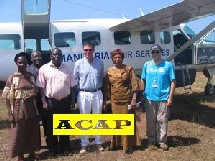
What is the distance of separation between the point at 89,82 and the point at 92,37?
181 inches

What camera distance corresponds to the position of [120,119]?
6.01 m

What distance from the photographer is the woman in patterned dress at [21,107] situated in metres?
5.64

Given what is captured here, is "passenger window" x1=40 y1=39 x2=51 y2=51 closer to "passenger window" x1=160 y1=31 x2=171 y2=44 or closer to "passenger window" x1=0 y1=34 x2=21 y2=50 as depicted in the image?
"passenger window" x1=0 y1=34 x2=21 y2=50

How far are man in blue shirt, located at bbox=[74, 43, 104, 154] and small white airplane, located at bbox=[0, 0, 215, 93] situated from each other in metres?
3.43

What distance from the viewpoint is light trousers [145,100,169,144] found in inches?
246

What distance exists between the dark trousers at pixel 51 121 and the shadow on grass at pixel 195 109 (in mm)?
3630

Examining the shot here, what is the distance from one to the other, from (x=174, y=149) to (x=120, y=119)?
3.84 feet

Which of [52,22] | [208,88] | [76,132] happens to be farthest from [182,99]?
[76,132]

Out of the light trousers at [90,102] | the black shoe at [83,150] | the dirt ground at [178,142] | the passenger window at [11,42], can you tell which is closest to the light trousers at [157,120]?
the dirt ground at [178,142]

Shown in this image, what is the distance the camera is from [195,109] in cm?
1040

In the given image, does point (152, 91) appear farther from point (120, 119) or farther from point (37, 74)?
point (37, 74)

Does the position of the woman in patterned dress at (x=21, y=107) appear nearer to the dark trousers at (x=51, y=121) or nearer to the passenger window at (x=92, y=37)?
the dark trousers at (x=51, y=121)

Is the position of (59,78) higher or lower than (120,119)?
higher

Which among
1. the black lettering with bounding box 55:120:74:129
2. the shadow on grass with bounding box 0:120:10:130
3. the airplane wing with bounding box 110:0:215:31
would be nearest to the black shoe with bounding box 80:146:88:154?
the black lettering with bounding box 55:120:74:129
